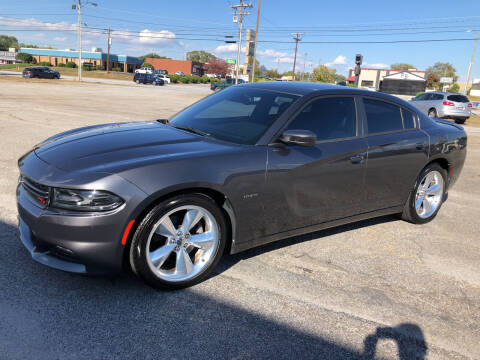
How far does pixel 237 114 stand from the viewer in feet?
14.1

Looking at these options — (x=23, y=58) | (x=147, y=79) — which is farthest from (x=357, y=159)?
(x=23, y=58)

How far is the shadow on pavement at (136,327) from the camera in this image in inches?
98.6

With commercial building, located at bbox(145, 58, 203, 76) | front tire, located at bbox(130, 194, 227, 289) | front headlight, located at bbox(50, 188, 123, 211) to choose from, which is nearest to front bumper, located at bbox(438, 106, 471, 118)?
front tire, located at bbox(130, 194, 227, 289)

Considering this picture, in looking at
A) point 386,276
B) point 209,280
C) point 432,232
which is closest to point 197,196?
point 209,280

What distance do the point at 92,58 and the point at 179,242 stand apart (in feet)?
A: 355

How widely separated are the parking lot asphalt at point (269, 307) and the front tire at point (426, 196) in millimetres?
684

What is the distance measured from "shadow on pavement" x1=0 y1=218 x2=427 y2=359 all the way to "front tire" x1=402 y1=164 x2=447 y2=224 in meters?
2.40

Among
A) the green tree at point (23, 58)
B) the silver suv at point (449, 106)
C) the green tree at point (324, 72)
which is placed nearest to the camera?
the silver suv at point (449, 106)

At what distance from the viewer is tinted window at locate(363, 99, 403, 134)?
4.46 m

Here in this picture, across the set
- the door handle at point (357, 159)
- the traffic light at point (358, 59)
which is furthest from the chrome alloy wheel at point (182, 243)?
the traffic light at point (358, 59)

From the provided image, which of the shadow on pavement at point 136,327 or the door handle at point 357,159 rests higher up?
→ the door handle at point 357,159

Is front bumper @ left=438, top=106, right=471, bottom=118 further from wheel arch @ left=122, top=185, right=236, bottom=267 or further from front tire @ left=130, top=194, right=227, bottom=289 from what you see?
front tire @ left=130, top=194, right=227, bottom=289

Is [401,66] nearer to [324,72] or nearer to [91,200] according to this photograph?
[324,72]

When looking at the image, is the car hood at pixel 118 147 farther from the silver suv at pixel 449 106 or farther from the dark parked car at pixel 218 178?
the silver suv at pixel 449 106
